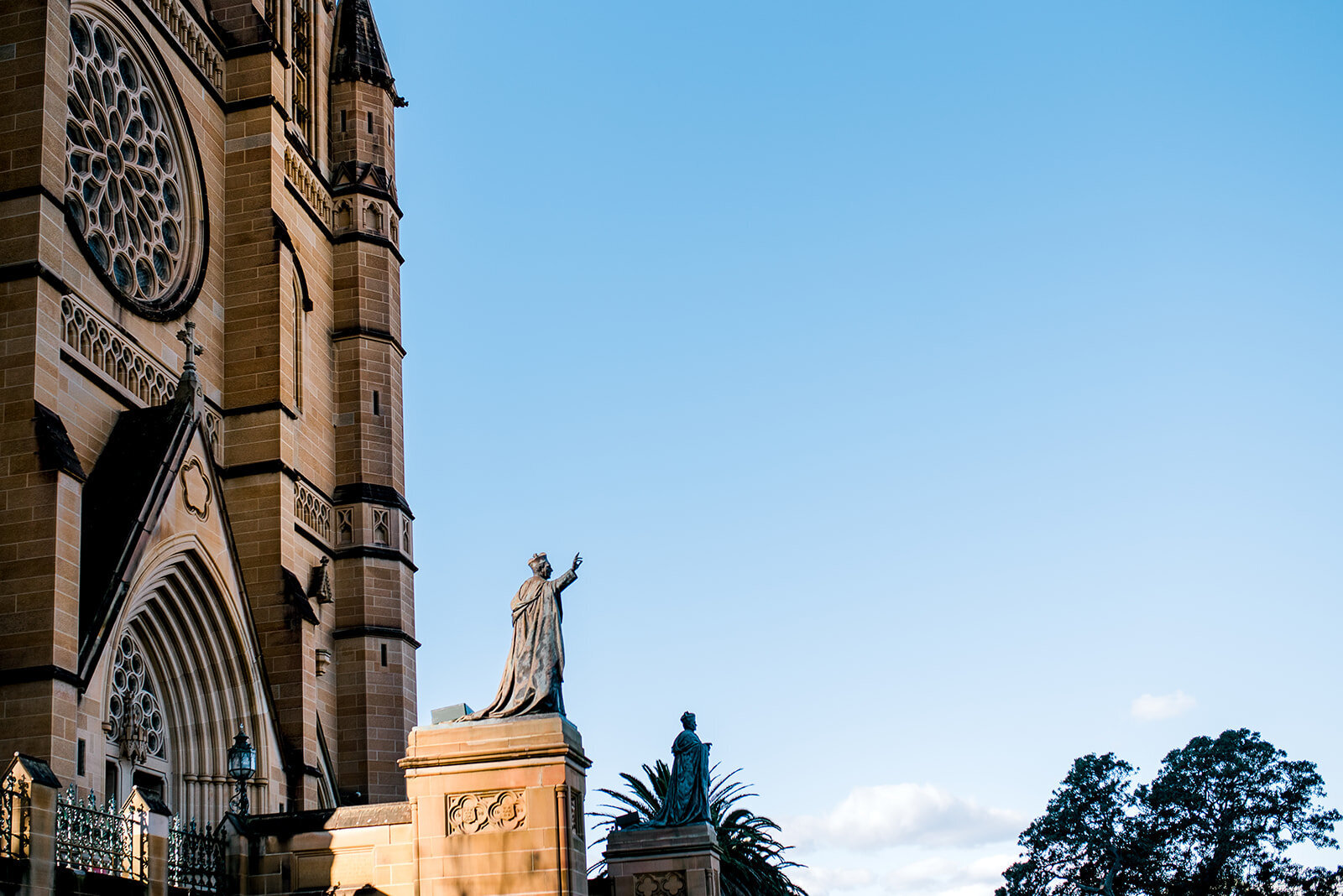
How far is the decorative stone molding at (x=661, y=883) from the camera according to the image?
67.3 ft

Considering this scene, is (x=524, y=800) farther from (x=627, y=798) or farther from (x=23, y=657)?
(x=627, y=798)

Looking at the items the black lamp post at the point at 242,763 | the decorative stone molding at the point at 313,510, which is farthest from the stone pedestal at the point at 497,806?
the decorative stone molding at the point at 313,510

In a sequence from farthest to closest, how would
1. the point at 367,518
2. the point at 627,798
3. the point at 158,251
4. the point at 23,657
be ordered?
the point at 627,798 → the point at 367,518 → the point at 158,251 → the point at 23,657

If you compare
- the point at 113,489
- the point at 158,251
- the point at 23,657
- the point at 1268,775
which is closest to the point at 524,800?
the point at 23,657

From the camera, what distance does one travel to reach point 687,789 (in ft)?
69.1

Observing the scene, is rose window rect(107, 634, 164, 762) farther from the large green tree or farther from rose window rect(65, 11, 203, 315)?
the large green tree

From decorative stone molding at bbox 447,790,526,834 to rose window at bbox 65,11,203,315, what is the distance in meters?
10.7

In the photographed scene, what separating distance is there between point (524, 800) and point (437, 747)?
1.16m

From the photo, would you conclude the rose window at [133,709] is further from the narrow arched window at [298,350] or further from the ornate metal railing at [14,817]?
the ornate metal railing at [14,817]

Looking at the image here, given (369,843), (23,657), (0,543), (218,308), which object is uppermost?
(218,308)

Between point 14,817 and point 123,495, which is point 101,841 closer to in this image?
point 14,817

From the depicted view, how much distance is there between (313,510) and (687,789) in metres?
10.5

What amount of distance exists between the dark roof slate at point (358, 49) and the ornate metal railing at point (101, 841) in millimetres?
20404

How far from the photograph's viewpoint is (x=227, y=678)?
2341 cm
